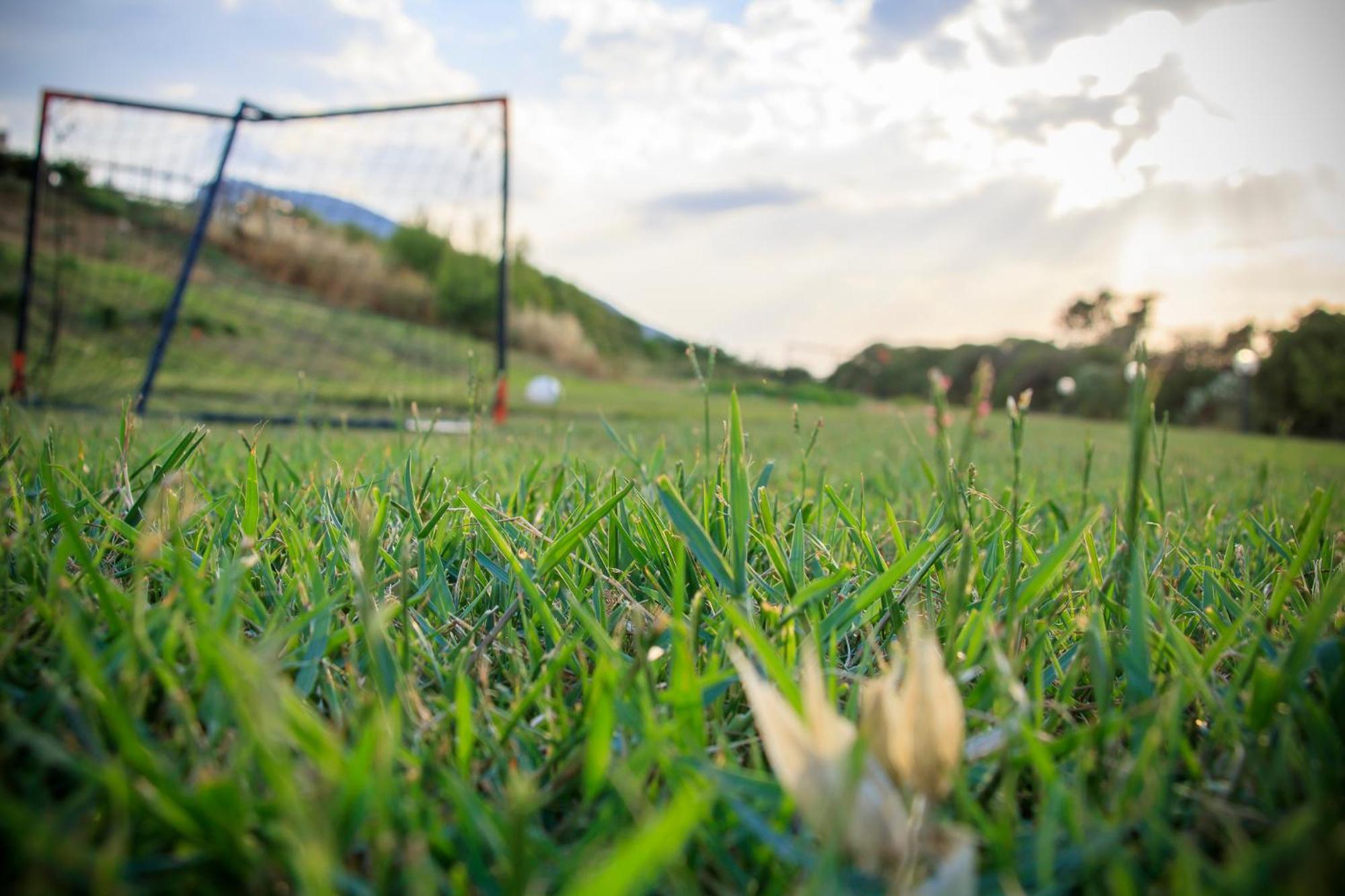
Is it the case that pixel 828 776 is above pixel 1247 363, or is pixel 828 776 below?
below

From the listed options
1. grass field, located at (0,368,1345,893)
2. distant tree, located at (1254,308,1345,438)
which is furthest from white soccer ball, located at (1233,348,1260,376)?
grass field, located at (0,368,1345,893)

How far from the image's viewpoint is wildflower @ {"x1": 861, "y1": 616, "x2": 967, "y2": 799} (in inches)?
16.0

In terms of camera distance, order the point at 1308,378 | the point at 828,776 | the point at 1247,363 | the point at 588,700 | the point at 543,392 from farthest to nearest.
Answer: the point at 1247,363 → the point at 1308,378 → the point at 543,392 → the point at 588,700 → the point at 828,776

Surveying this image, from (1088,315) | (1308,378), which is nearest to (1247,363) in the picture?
(1308,378)

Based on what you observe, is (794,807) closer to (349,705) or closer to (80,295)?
(349,705)

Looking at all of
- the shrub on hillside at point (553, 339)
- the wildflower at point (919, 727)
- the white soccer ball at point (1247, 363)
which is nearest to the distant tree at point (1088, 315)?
the white soccer ball at point (1247, 363)

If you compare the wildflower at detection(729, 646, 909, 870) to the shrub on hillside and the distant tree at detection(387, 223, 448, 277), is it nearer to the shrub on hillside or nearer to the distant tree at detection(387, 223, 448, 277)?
the distant tree at detection(387, 223, 448, 277)

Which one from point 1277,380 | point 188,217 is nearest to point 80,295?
point 188,217

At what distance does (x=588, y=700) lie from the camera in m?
0.57

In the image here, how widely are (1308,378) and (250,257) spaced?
Result: 20.7 metres

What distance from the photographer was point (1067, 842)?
0.46 metres

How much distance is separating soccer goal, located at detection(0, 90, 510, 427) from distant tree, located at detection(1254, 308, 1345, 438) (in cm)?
1762

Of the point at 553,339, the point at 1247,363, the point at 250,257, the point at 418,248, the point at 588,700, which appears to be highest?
the point at 418,248

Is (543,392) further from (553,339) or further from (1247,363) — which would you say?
(1247,363)
